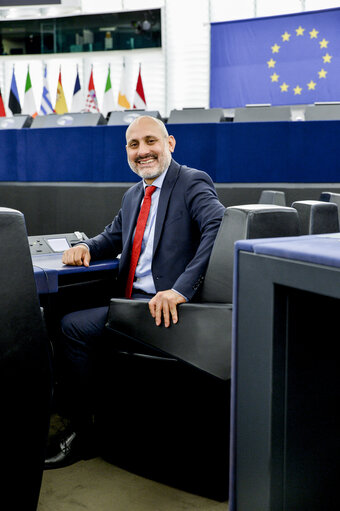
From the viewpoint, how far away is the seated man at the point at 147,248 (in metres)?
2.01

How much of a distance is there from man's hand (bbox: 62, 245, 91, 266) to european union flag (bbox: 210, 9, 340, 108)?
25.3ft

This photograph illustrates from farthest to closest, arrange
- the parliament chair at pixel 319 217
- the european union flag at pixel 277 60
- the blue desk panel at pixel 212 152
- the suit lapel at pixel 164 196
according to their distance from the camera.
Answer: the european union flag at pixel 277 60
the blue desk panel at pixel 212 152
the suit lapel at pixel 164 196
the parliament chair at pixel 319 217

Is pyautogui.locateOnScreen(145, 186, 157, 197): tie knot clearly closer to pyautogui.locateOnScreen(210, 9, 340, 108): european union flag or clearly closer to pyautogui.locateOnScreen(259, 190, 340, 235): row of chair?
pyautogui.locateOnScreen(259, 190, 340, 235): row of chair

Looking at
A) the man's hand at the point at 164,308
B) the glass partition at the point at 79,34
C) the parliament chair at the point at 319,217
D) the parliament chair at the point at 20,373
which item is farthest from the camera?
the glass partition at the point at 79,34

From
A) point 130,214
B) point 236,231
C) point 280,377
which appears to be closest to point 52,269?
point 130,214

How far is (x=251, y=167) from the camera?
16.8ft

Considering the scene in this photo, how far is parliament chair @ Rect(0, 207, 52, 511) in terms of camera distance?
1.17 meters

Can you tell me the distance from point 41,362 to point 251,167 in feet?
13.6

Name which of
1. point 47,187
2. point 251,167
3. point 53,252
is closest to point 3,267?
point 53,252

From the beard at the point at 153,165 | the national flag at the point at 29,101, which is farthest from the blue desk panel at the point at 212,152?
the national flag at the point at 29,101

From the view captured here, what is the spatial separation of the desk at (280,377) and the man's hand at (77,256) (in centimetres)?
137

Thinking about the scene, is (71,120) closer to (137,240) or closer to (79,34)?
(137,240)

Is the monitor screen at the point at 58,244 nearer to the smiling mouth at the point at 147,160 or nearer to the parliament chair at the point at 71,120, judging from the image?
the smiling mouth at the point at 147,160

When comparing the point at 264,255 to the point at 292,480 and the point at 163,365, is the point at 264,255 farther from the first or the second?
the point at 163,365
